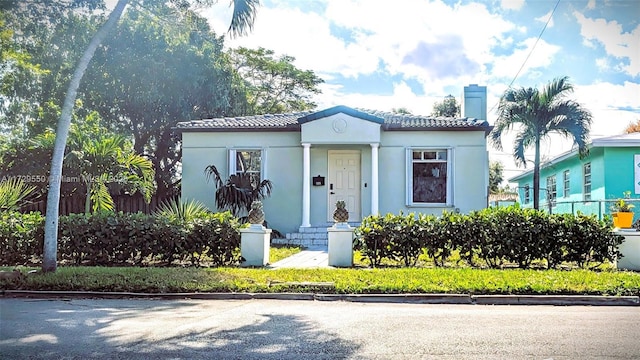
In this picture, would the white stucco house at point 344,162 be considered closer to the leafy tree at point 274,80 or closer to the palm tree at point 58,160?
the palm tree at point 58,160

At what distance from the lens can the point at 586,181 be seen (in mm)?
19031

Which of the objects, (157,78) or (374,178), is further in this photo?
(157,78)

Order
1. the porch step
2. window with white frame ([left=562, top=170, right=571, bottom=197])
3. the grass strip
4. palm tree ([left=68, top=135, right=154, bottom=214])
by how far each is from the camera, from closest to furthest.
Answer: the grass strip < palm tree ([left=68, top=135, right=154, bottom=214]) < the porch step < window with white frame ([left=562, top=170, right=571, bottom=197])

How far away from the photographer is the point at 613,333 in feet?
18.3

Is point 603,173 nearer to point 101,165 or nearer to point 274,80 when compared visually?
point 101,165

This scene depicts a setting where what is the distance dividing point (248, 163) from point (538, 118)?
9.12m

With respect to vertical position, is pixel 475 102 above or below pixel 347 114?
above

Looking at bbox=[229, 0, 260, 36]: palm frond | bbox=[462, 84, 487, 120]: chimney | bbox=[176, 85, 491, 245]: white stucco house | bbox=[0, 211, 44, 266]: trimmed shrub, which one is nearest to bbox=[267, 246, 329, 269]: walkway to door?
bbox=[176, 85, 491, 245]: white stucco house

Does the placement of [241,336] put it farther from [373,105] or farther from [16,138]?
[16,138]

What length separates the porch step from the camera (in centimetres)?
1517

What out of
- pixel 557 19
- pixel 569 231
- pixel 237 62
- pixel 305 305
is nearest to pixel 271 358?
pixel 305 305

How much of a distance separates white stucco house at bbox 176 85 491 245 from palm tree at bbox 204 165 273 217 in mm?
464

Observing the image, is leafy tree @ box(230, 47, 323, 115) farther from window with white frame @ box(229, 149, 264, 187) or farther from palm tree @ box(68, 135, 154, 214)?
palm tree @ box(68, 135, 154, 214)

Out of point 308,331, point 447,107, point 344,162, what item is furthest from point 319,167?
point 447,107
